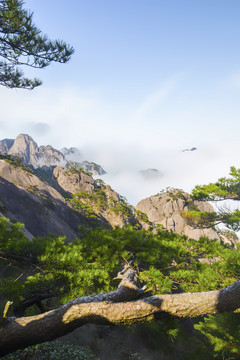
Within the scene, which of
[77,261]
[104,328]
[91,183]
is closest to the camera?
[77,261]

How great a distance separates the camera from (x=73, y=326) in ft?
7.28

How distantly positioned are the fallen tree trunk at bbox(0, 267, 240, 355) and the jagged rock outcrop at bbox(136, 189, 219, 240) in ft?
147

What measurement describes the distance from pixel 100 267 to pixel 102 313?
4835mm

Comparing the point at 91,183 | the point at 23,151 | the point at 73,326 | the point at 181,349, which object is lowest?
the point at 181,349

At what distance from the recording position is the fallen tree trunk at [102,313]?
2.04m

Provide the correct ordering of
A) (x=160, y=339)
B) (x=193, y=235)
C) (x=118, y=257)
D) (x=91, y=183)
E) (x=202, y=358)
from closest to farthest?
(x=118, y=257)
(x=202, y=358)
(x=160, y=339)
(x=193, y=235)
(x=91, y=183)

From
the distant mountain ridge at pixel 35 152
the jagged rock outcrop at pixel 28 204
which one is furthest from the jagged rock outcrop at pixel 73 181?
the distant mountain ridge at pixel 35 152

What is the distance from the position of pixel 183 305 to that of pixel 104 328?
1415 centimetres

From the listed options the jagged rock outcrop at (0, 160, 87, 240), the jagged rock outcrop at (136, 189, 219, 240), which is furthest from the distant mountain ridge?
the jagged rock outcrop at (0, 160, 87, 240)

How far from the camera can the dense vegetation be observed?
4.88m

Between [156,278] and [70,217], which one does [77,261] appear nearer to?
[156,278]

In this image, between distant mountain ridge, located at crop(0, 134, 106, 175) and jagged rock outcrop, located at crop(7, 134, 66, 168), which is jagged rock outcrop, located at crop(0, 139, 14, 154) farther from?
jagged rock outcrop, located at crop(7, 134, 66, 168)

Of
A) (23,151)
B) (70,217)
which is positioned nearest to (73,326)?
(70,217)

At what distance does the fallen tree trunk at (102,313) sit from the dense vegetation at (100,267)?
2.18ft
